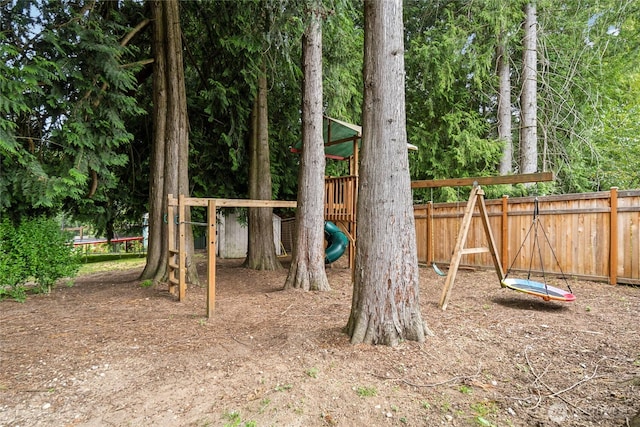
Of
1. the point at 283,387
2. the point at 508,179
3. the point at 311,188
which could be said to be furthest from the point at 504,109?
the point at 283,387

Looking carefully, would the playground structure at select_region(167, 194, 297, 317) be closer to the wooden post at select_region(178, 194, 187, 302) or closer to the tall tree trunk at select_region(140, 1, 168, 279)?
the wooden post at select_region(178, 194, 187, 302)

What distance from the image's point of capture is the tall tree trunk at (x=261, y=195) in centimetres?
773

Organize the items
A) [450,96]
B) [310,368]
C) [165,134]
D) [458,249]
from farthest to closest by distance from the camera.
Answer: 1. [450,96]
2. [165,134]
3. [458,249]
4. [310,368]

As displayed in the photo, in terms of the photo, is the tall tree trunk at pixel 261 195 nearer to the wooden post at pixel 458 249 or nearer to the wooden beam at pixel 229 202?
the wooden beam at pixel 229 202

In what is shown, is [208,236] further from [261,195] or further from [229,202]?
[261,195]

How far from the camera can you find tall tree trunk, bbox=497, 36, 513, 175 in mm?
10125

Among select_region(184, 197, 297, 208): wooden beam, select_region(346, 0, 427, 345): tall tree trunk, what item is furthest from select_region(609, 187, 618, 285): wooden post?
select_region(184, 197, 297, 208): wooden beam

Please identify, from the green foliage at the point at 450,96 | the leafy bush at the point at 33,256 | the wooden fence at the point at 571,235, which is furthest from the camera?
the green foliage at the point at 450,96

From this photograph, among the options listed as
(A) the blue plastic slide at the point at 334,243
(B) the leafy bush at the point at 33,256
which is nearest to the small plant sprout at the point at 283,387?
(B) the leafy bush at the point at 33,256

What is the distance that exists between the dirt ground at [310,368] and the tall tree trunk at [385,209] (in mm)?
249

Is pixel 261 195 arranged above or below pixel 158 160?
below

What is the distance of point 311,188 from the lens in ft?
19.2

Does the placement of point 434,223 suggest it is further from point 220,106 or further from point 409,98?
point 220,106

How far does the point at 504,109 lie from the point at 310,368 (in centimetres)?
1040
